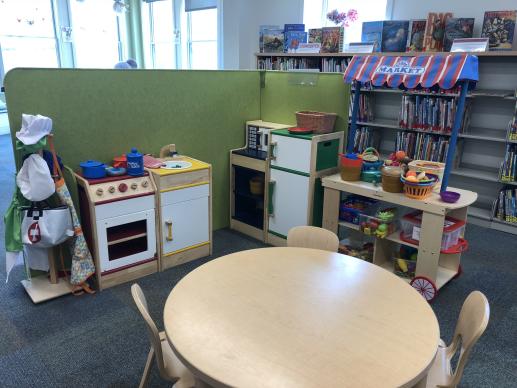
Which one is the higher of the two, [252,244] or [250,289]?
[250,289]

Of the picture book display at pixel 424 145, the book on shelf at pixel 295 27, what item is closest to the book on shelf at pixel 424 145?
the picture book display at pixel 424 145

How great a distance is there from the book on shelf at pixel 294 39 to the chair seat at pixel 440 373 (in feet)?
15.9

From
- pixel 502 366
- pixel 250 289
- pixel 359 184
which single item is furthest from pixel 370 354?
pixel 359 184

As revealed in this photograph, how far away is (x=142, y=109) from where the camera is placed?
131 inches

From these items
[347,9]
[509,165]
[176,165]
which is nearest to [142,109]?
[176,165]

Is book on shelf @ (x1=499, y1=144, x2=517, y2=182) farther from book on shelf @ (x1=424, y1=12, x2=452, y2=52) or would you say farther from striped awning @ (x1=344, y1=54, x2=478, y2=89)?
striped awning @ (x1=344, y1=54, x2=478, y2=89)

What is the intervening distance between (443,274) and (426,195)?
29.0 inches

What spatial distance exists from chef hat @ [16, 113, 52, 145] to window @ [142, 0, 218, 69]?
5941mm

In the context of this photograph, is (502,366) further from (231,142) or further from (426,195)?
(231,142)

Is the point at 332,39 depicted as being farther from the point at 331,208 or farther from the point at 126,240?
the point at 126,240

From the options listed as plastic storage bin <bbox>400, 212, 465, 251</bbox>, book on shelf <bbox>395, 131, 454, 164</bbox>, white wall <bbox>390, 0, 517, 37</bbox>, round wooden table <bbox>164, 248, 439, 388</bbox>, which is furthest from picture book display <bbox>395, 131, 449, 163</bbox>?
round wooden table <bbox>164, 248, 439, 388</bbox>

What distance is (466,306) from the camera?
65.9 inches

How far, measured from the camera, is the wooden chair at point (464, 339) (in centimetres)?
148

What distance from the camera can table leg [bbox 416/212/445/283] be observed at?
273 centimetres
